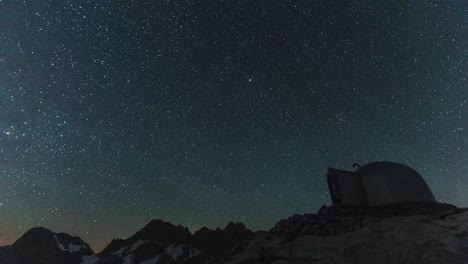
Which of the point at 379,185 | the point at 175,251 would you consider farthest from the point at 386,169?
the point at 175,251

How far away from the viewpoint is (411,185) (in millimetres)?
19453

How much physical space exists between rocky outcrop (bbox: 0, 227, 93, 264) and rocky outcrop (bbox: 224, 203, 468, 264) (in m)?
190

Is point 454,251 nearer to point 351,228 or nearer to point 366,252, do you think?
point 366,252

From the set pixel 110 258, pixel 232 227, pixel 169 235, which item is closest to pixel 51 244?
pixel 110 258

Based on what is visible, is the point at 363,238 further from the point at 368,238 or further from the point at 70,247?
the point at 70,247

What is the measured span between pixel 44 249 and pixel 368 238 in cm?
21130

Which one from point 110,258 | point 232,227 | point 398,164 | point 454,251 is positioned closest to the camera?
point 454,251

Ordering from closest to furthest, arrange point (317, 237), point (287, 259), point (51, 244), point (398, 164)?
point (287, 259) < point (317, 237) < point (398, 164) < point (51, 244)

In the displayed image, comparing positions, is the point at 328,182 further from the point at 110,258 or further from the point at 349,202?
the point at 110,258

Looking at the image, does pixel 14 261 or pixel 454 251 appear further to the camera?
pixel 14 261

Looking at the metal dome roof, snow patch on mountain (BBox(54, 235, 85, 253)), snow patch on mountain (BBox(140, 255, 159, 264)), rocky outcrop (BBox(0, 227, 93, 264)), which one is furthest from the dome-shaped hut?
snow patch on mountain (BBox(54, 235, 85, 253))

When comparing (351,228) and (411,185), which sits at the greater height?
(411,185)

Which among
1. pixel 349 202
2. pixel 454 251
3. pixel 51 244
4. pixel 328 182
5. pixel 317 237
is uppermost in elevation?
pixel 51 244

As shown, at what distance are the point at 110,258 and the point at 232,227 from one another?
212ft
